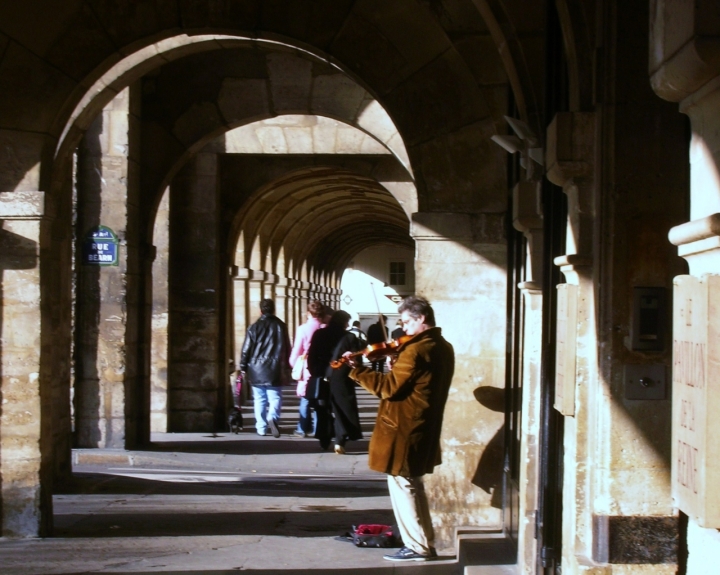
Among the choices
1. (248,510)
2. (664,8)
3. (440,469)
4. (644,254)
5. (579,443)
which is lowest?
(248,510)

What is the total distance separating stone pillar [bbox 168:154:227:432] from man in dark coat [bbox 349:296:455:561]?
7.30 m

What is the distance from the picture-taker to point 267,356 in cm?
1190

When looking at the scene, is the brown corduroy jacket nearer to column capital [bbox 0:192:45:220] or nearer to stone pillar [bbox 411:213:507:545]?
stone pillar [bbox 411:213:507:545]

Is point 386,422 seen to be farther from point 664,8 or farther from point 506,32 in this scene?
point 664,8

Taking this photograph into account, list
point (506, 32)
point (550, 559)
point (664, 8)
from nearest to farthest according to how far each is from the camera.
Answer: point (664, 8), point (550, 559), point (506, 32)

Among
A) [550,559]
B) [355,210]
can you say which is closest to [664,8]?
[550,559]

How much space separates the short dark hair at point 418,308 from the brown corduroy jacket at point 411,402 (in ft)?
0.26

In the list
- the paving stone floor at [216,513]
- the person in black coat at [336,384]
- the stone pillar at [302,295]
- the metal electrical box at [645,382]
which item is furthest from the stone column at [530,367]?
Answer: the stone pillar at [302,295]

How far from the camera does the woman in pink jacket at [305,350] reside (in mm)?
11133

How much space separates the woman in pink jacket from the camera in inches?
438

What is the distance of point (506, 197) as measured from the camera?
657 centimetres

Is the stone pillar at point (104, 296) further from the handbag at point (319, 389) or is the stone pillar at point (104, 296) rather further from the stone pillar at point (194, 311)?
the stone pillar at point (194, 311)

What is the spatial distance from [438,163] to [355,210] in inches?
827

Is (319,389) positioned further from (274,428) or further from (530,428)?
(530,428)
